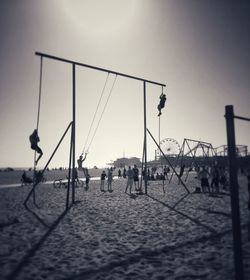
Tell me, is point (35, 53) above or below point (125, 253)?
above

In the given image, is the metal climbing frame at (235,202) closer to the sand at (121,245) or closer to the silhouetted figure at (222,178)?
the sand at (121,245)

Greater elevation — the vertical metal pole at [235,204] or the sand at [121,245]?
the vertical metal pole at [235,204]

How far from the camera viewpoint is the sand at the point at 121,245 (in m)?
4.92

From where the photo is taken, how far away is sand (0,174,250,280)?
492cm

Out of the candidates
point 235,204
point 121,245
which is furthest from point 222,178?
point 235,204

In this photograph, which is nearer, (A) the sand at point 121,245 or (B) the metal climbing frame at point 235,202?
(B) the metal climbing frame at point 235,202

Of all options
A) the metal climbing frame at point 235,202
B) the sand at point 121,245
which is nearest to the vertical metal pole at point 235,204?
the metal climbing frame at point 235,202

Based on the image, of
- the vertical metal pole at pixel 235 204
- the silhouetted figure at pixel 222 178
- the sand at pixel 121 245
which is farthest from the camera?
the silhouetted figure at pixel 222 178

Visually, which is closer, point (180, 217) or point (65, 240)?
point (65, 240)

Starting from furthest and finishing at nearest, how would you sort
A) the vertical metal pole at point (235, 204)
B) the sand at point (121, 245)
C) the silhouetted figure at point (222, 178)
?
the silhouetted figure at point (222, 178) → the sand at point (121, 245) → the vertical metal pole at point (235, 204)

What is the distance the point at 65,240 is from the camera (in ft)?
23.7

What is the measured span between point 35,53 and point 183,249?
37.2ft

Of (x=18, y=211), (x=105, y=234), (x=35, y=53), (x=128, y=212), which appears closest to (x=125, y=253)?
(x=105, y=234)

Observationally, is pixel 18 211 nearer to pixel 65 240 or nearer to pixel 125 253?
pixel 65 240
